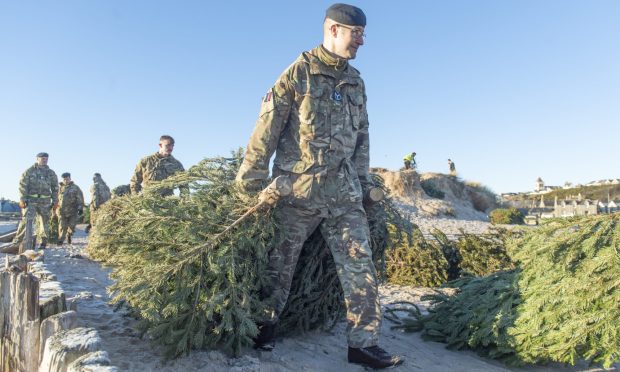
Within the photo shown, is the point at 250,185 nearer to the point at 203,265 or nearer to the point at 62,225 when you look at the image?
the point at 203,265

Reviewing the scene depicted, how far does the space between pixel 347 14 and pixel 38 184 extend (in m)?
10.6

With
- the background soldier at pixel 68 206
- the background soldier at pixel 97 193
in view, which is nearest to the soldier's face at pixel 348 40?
the background soldier at pixel 68 206

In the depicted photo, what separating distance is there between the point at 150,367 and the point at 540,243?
3042 mm

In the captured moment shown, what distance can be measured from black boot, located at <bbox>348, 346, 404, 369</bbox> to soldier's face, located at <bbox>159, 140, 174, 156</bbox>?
6.37m

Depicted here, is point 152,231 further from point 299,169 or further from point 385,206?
point 385,206

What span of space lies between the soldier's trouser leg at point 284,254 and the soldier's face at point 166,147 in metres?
5.88

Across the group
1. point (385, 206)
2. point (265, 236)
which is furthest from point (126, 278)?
point (385, 206)

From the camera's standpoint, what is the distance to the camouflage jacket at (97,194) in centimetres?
1500

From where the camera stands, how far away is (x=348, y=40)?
11.9ft

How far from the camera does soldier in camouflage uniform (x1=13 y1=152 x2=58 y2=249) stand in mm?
11586

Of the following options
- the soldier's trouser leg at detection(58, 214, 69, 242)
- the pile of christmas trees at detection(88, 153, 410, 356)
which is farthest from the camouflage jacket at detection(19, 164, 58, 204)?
the pile of christmas trees at detection(88, 153, 410, 356)

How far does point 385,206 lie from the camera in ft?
13.9

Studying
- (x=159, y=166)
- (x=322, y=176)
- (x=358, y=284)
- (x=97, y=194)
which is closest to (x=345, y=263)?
(x=358, y=284)

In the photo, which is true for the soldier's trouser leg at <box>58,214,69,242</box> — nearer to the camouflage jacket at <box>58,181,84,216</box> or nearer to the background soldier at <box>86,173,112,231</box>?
the camouflage jacket at <box>58,181,84,216</box>
